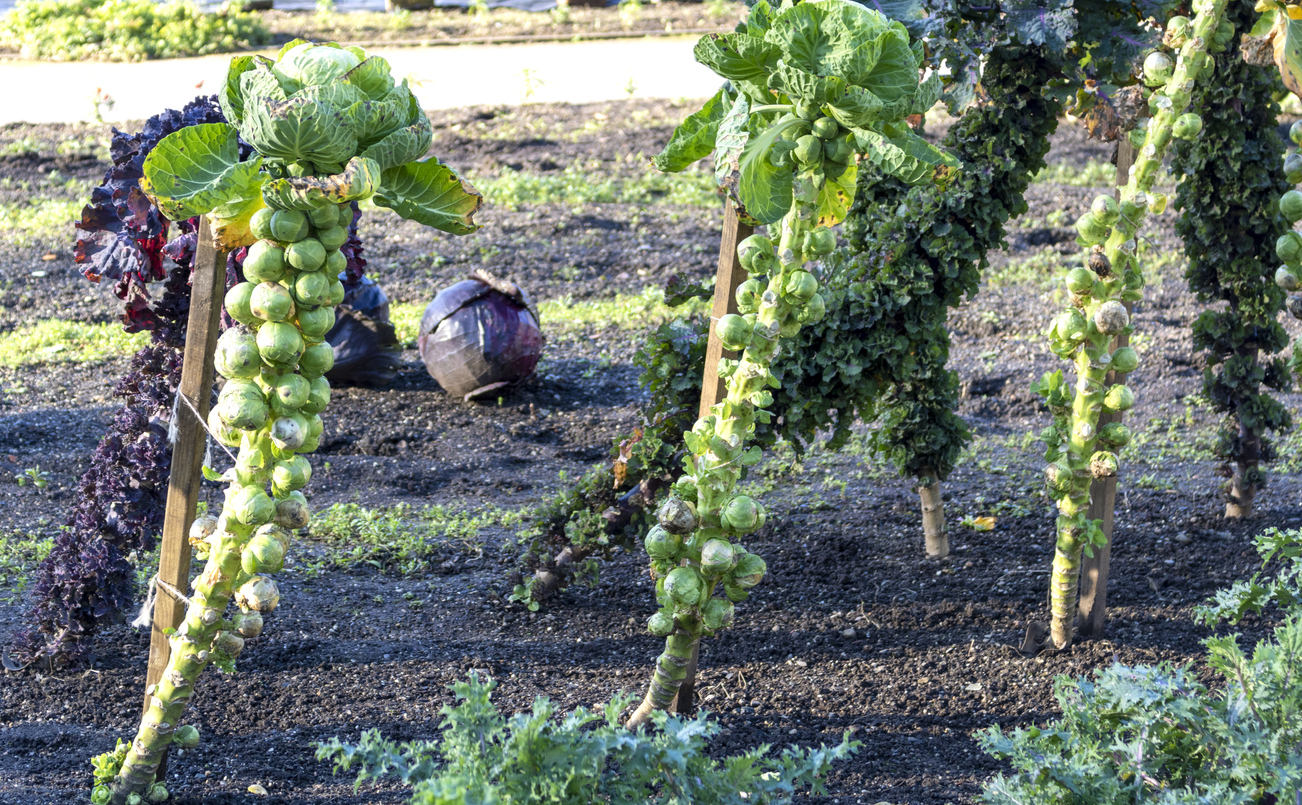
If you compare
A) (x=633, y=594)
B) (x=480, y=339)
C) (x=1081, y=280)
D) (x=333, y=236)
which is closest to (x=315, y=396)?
(x=333, y=236)

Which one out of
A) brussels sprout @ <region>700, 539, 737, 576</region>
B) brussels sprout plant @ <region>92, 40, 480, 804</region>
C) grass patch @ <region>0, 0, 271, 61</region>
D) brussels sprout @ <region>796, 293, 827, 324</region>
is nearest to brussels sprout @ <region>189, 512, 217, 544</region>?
brussels sprout plant @ <region>92, 40, 480, 804</region>

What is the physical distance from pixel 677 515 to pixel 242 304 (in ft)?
3.04

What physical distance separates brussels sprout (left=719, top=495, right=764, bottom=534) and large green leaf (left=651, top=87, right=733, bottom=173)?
70 centimetres

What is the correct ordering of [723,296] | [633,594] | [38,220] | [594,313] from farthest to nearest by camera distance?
[38,220] < [594,313] < [633,594] < [723,296]

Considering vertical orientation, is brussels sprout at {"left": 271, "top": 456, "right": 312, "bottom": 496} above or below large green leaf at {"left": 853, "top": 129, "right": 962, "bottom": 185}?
below

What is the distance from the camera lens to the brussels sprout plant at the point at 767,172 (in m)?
2.07

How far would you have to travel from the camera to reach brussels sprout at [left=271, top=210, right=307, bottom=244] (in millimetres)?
2021

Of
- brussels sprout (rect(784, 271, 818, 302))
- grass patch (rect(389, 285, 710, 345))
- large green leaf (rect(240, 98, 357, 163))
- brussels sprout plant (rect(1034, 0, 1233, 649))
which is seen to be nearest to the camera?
large green leaf (rect(240, 98, 357, 163))

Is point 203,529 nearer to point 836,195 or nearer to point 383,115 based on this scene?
point 383,115

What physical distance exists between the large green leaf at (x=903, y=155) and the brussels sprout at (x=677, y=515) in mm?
774

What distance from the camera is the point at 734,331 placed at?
2.26 meters

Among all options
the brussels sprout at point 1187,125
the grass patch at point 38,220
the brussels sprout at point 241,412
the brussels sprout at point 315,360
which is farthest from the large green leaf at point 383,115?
the grass patch at point 38,220

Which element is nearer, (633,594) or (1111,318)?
(1111,318)

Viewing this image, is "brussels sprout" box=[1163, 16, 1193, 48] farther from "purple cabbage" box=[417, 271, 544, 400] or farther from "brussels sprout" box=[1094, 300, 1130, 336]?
"purple cabbage" box=[417, 271, 544, 400]
